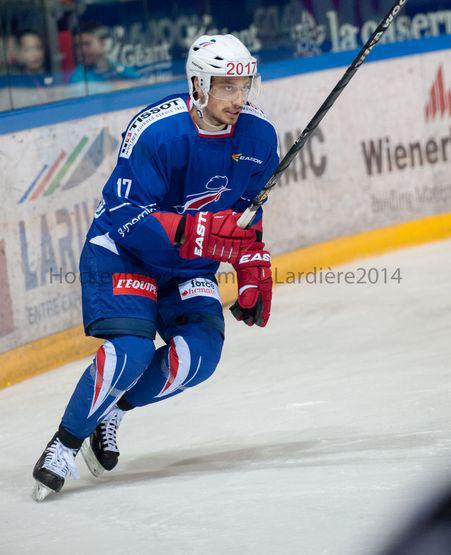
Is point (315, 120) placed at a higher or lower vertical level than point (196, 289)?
higher

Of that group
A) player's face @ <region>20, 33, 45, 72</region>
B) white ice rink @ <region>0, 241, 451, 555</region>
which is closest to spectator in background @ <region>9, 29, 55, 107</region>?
player's face @ <region>20, 33, 45, 72</region>

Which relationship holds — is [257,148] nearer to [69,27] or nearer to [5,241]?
[5,241]

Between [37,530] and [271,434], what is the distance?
37.1 inches

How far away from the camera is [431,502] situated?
1.07m

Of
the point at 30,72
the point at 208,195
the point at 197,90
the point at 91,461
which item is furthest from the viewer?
the point at 30,72

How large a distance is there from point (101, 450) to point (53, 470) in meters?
0.22

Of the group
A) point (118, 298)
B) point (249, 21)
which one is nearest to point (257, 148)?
point (118, 298)

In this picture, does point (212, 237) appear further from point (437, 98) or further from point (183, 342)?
point (437, 98)

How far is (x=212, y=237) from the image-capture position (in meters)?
2.79

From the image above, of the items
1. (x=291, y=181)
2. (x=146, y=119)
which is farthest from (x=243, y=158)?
(x=291, y=181)

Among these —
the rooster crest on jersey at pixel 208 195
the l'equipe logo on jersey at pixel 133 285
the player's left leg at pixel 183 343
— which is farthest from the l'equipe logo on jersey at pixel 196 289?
the rooster crest on jersey at pixel 208 195

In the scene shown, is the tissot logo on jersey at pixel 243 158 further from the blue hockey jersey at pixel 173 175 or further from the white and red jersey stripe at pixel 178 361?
the white and red jersey stripe at pixel 178 361

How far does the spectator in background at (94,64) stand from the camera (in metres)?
5.09

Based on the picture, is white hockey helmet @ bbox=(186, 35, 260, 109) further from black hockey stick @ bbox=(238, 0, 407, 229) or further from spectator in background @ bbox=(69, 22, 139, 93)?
spectator in background @ bbox=(69, 22, 139, 93)
